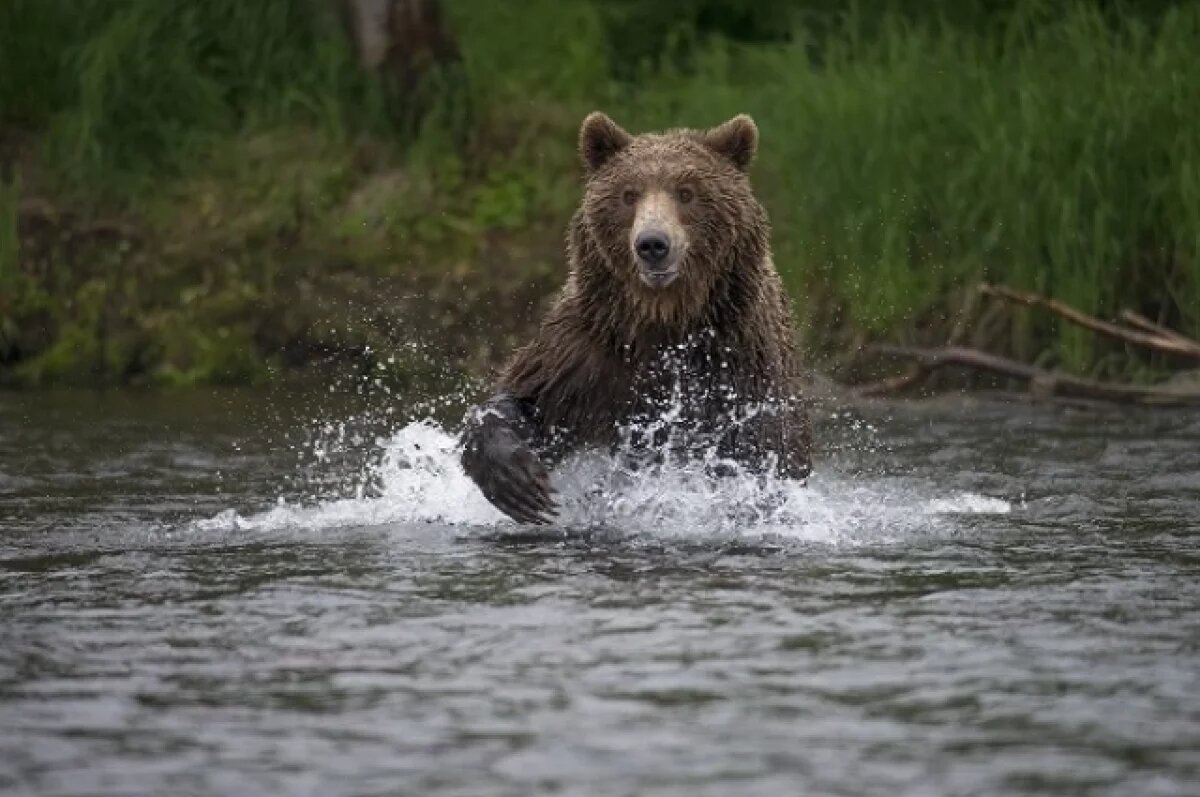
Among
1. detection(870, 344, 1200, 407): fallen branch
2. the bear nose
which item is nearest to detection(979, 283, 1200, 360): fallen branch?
detection(870, 344, 1200, 407): fallen branch

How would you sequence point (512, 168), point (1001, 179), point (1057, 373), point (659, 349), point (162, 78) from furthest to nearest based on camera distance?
1. point (162, 78)
2. point (512, 168)
3. point (1001, 179)
4. point (1057, 373)
5. point (659, 349)

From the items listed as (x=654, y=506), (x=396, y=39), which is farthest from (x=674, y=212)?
(x=396, y=39)

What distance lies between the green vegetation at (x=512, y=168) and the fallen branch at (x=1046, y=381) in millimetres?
469

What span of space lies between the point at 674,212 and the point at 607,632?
7.70 feet

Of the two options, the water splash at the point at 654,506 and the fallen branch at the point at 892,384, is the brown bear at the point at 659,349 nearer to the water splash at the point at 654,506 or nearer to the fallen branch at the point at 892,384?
the water splash at the point at 654,506

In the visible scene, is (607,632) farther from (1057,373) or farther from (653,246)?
(1057,373)

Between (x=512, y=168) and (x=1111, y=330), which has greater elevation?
(x=512, y=168)

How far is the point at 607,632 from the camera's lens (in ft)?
20.0

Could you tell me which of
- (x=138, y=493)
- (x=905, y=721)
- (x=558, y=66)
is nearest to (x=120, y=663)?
(x=905, y=721)

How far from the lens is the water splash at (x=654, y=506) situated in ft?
25.9

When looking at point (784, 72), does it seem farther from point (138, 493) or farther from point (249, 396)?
point (138, 493)

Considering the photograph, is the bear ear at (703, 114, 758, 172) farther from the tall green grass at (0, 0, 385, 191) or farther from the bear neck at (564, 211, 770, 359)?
the tall green grass at (0, 0, 385, 191)

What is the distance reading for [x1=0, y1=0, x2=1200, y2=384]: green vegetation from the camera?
11750mm

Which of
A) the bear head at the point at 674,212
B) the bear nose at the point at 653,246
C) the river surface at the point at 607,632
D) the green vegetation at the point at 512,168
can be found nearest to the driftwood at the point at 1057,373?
the green vegetation at the point at 512,168
